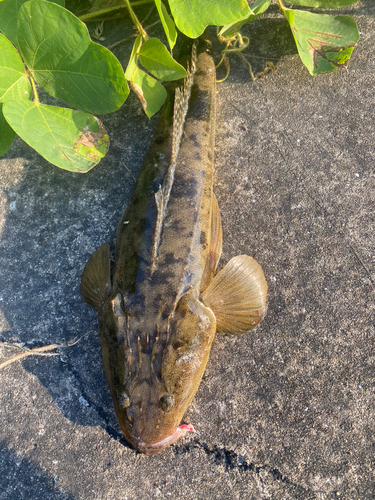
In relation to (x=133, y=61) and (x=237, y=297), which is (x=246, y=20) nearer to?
(x=133, y=61)

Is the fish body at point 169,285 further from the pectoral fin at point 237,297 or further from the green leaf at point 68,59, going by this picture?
the green leaf at point 68,59

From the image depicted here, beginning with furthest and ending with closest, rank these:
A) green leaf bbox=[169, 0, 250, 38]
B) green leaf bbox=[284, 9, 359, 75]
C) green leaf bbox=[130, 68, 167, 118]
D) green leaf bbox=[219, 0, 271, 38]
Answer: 1. green leaf bbox=[284, 9, 359, 75]
2. green leaf bbox=[219, 0, 271, 38]
3. green leaf bbox=[130, 68, 167, 118]
4. green leaf bbox=[169, 0, 250, 38]

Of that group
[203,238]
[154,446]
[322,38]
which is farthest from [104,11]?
[154,446]

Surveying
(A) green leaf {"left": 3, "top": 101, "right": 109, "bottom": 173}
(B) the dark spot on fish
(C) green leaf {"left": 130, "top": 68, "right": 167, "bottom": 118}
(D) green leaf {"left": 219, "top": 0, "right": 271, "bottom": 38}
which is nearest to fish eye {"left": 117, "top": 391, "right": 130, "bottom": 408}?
(B) the dark spot on fish

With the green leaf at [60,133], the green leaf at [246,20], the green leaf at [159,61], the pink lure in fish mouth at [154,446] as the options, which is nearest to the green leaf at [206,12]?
the green leaf at [159,61]

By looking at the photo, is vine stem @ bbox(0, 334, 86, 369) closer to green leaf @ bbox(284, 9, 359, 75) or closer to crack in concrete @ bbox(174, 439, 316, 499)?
crack in concrete @ bbox(174, 439, 316, 499)

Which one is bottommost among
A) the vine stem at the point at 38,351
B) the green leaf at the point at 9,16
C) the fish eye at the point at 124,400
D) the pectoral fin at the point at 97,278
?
the vine stem at the point at 38,351

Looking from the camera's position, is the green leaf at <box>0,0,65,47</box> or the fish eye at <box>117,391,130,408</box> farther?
the green leaf at <box>0,0,65,47</box>
